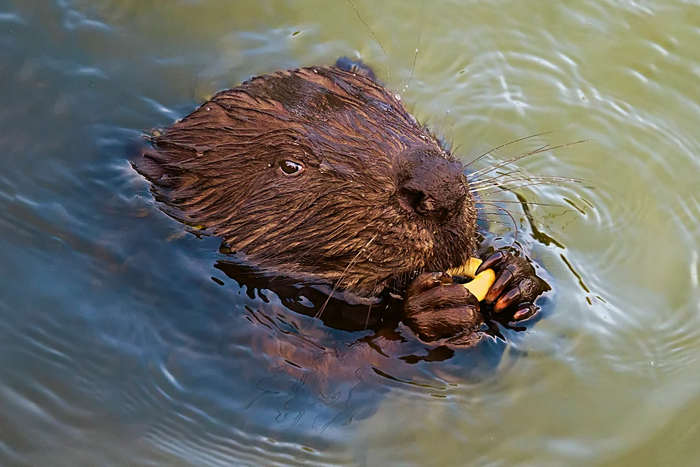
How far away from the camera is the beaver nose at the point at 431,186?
2.54 meters

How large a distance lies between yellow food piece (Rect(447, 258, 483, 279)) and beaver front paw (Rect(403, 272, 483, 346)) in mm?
121

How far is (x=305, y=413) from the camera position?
2.94m

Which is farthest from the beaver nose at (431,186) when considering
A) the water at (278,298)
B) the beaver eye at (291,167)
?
the water at (278,298)

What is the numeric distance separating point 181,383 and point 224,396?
181 millimetres

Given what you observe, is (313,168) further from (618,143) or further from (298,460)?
(618,143)

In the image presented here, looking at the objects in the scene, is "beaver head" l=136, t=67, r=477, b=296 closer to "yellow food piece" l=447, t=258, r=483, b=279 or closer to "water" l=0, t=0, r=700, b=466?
"yellow food piece" l=447, t=258, r=483, b=279

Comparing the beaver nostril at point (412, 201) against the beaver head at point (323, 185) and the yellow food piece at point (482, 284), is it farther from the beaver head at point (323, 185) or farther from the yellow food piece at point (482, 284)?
Answer: the yellow food piece at point (482, 284)

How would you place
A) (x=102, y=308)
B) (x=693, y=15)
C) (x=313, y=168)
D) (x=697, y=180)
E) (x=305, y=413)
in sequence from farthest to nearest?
(x=693, y=15), (x=697, y=180), (x=102, y=308), (x=305, y=413), (x=313, y=168)

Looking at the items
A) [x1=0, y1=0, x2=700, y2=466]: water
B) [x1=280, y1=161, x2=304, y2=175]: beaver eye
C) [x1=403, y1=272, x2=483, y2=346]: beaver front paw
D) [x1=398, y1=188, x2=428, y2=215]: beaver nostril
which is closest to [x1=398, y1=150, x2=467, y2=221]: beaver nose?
[x1=398, y1=188, x2=428, y2=215]: beaver nostril

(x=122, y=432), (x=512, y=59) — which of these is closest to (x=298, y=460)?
(x=122, y=432)

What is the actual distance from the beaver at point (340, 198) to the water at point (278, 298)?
0.77 feet

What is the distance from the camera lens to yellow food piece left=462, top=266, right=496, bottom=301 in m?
2.93

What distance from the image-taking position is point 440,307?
9.16ft

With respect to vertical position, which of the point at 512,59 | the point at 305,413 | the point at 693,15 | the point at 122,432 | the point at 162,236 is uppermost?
the point at 693,15
